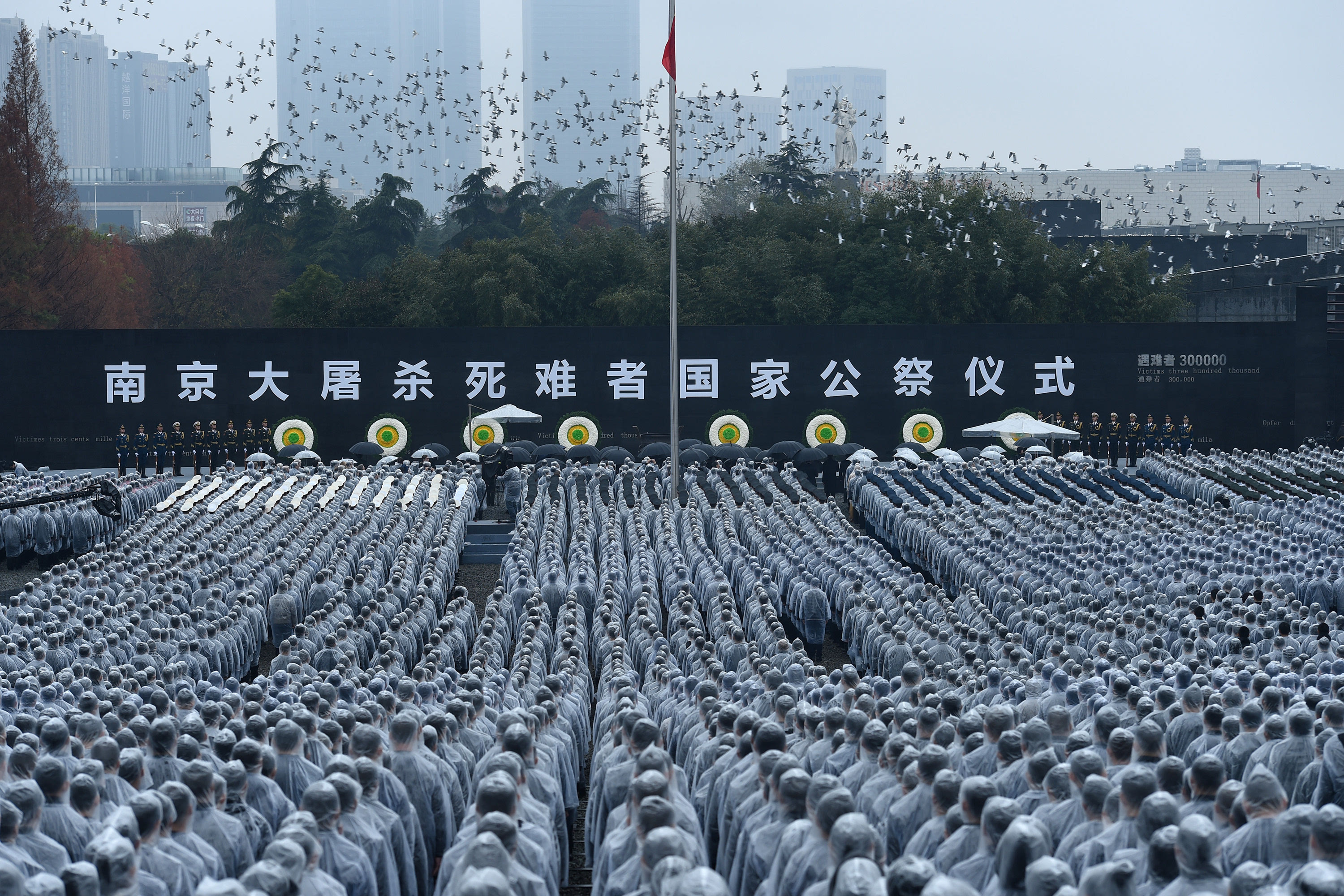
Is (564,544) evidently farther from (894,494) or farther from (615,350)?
(615,350)

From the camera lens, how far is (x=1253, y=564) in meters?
16.7

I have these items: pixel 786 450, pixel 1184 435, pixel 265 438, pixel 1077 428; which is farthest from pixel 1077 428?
pixel 265 438

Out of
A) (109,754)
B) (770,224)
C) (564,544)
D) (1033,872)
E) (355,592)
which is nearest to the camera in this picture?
(1033,872)

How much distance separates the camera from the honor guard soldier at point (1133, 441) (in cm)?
3388

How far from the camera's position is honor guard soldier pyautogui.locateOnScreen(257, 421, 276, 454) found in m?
34.7

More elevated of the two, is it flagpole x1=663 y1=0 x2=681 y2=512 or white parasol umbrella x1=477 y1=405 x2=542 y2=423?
flagpole x1=663 y1=0 x2=681 y2=512

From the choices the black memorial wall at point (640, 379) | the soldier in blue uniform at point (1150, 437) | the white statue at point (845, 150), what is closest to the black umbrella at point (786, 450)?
the black memorial wall at point (640, 379)

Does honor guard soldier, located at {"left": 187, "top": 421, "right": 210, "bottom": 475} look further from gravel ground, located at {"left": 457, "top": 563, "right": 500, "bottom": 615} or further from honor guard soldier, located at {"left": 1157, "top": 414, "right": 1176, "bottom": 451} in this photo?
honor guard soldier, located at {"left": 1157, "top": 414, "right": 1176, "bottom": 451}

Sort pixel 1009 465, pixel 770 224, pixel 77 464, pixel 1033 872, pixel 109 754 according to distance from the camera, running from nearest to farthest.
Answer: pixel 1033 872
pixel 109 754
pixel 1009 465
pixel 77 464
pixel 770 224

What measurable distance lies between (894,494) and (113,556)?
12700mm

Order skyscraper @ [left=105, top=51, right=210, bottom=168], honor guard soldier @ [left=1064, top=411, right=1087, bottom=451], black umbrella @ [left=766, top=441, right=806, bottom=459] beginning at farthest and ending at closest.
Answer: skyscraper @ [left=105, top=51, right=210, bottom=168] → honor guard soldier @ [left=1064, top=411, right=1087, bottom=451] → black umbrella @ [left=766, top=441, right=806, bottom=459]

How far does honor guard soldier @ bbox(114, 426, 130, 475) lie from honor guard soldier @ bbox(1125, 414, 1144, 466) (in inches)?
925

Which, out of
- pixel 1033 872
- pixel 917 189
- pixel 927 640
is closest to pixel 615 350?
pixel 917 189

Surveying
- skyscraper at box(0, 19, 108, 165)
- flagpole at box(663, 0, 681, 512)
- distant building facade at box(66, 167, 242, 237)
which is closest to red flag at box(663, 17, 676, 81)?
flagpole at box(663, 0, 681, 512)
